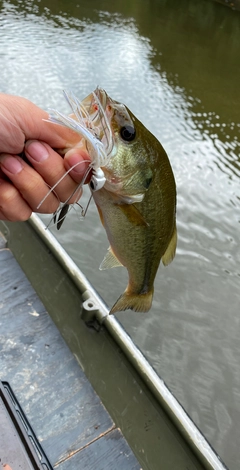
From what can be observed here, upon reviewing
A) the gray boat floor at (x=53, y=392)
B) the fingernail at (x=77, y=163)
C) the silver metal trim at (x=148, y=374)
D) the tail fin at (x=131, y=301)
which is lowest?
the gray boat floor at (x=53, y=392)

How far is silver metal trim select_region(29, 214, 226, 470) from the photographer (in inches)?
69.6

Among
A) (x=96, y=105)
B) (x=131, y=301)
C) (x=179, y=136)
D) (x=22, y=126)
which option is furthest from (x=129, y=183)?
(x=179, y=136)

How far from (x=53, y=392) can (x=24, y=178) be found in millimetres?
1276

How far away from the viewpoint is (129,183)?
105 cm

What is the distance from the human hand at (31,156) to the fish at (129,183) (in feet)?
0.23

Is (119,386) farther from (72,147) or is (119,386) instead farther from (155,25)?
(155,25)

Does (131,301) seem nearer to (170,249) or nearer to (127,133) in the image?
(170,249)

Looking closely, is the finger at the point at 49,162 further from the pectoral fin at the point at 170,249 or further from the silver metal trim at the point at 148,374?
the silver metal trim at the point at 148,374

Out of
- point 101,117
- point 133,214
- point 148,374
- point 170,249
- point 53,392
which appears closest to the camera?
point 101,117

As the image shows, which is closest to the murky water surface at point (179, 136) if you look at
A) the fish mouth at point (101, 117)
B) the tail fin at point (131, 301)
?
the tail fin at point (131, 301)

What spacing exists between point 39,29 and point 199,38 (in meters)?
5.17

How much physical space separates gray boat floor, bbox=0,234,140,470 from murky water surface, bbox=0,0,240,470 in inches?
36.8

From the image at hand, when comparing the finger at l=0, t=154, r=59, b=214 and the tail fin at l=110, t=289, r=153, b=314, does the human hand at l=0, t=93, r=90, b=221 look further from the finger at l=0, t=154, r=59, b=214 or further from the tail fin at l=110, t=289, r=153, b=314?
the tail fin at l=110, t=289, r=153, b=314

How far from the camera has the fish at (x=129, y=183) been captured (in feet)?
3.22
